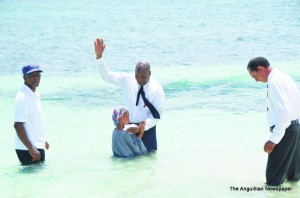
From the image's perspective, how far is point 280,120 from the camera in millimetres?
6270

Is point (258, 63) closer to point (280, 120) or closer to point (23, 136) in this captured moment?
point (280, 120)

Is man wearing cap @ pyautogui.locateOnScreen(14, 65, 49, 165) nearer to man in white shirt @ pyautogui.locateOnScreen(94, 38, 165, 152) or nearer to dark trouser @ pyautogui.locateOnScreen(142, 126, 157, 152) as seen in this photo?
man in white shirt @ pyautogui.locateOnScreen(94, 38, 165, 152)

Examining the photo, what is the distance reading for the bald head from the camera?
798cm

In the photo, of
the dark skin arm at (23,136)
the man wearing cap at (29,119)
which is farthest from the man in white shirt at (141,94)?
the dark skin arm at (23,136)

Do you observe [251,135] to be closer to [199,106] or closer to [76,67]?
[199,106]

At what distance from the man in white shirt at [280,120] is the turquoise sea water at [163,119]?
0.30 metres

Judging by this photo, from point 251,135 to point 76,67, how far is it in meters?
16.4

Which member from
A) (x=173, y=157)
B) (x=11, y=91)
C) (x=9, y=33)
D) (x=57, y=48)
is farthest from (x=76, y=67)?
(x=9, y=33)

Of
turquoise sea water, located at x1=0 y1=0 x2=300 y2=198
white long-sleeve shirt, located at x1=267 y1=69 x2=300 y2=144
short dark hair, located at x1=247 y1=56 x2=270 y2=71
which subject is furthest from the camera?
turquoise sea water, located at x1=0 y1=0 x2=300 y2=198

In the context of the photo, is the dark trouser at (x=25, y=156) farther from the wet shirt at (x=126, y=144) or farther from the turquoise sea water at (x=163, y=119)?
the wet shirt at (x=126, y=144)

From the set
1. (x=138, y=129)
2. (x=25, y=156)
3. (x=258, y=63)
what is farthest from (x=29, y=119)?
(x=258, y=63)

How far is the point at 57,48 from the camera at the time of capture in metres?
36.1

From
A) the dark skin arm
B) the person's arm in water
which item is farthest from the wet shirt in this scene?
the dark skin arm

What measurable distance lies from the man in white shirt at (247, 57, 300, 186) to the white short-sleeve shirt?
2.62 metres
